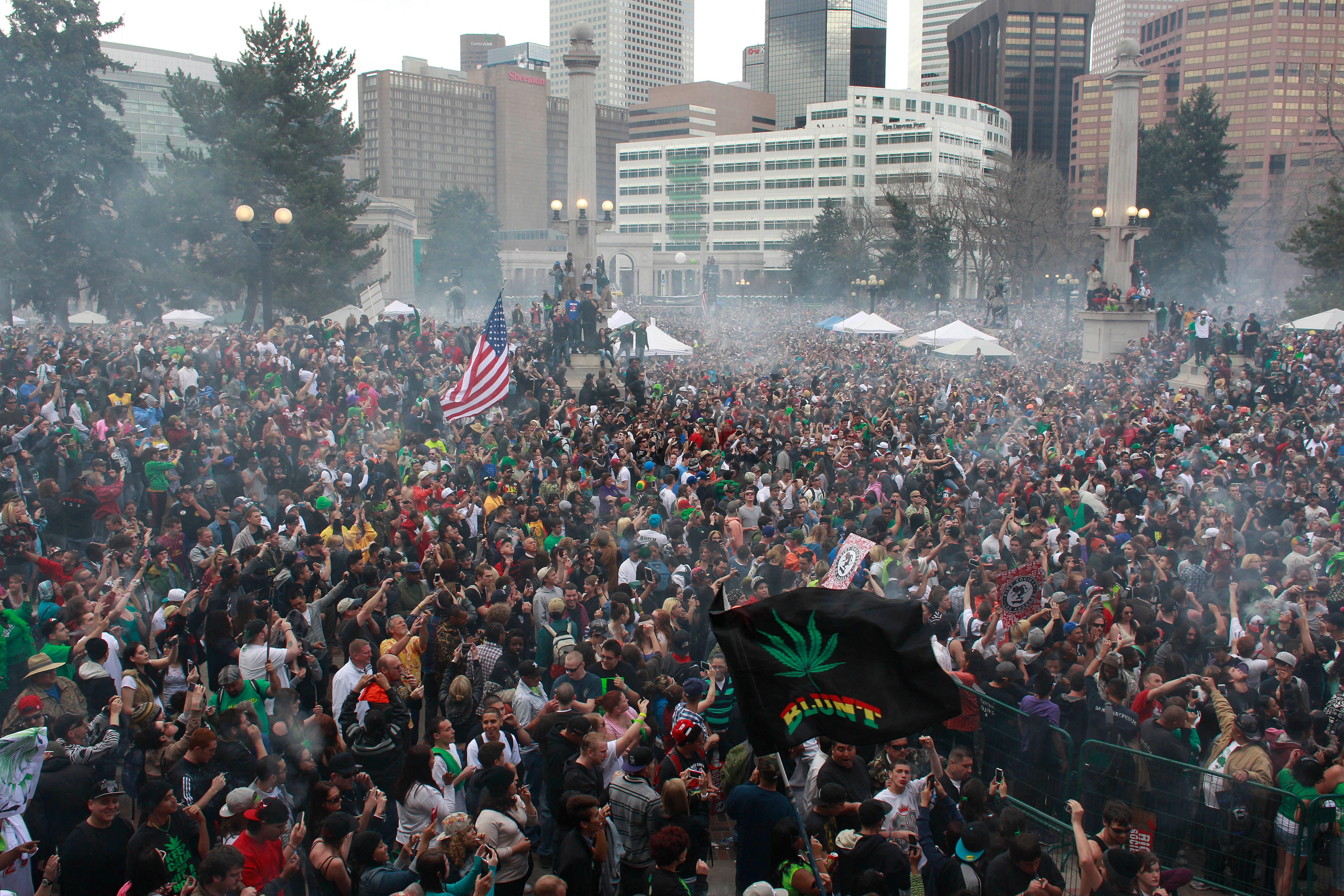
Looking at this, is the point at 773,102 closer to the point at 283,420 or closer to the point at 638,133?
the point at 638,133

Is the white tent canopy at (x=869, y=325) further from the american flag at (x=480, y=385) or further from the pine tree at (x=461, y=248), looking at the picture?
the pine tree at (x=461, y=248)

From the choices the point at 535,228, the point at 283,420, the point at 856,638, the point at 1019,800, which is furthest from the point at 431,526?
the point at 535,228

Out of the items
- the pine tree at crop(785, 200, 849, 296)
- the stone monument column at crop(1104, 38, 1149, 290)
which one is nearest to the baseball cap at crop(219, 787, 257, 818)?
the stone monument column at crop(1104, 38, 1149, 290)

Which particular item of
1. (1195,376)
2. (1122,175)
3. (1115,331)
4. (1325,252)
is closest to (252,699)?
(1195,376)

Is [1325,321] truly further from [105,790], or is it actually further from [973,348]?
[105,790]

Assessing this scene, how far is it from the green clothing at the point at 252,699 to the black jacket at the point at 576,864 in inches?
94.1

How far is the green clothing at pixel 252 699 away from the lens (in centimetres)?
674

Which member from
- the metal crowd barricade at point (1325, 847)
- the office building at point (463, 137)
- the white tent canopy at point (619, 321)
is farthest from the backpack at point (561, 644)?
the office building at point (463, 137)

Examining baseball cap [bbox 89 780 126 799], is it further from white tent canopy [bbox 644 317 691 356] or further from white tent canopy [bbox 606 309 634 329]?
white tent canopy [bbox 606 309 634 329]

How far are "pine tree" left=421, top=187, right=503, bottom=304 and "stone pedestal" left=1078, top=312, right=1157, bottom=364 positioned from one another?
65650mm

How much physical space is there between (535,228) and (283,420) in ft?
562

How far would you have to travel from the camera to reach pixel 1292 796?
588 cm

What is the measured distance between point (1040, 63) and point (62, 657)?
655 ft

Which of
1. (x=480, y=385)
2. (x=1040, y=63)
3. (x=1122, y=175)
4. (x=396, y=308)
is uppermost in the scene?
(x=1040, y=63)
